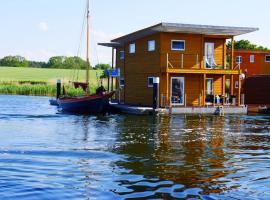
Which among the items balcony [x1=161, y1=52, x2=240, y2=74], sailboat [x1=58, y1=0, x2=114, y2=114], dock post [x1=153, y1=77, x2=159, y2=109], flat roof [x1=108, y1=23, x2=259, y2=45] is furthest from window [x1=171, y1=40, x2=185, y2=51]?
sailboat [x1=58, y1=0, x2=114, y2=114]

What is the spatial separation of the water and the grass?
33212mm

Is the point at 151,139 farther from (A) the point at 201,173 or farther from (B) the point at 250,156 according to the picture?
(A) the point at 201,173

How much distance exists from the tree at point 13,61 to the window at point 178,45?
4505 inches

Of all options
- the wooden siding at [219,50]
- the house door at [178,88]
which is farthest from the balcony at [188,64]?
the wooden siding at [219,50]

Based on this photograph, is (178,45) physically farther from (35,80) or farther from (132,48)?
(35,80)

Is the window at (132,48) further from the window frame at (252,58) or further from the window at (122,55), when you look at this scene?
the window frame at (252,58)

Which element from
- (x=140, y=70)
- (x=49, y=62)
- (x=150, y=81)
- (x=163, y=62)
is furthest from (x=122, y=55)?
(x=49, y=62)

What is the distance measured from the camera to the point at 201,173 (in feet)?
35.7

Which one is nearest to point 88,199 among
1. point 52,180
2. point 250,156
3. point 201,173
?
point 52,180

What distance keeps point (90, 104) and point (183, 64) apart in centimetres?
693

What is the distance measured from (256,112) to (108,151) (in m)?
23.3

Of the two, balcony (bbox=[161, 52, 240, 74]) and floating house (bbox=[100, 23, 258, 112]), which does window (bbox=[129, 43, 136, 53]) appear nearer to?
floating house (bbox=[100, 23, 258, 112])

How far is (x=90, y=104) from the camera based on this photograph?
31016 mm

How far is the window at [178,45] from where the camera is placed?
31125mm
